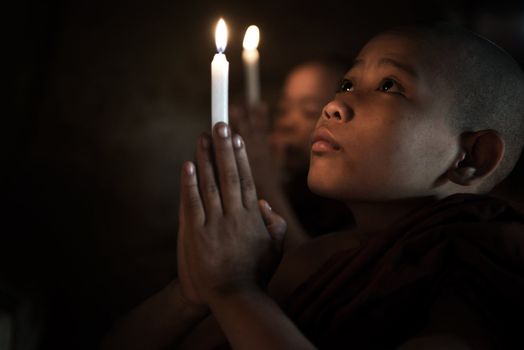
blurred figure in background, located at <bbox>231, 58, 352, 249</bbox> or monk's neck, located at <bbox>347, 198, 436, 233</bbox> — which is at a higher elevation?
blurred figure in background, located at <bbox>231, 58, 352, 249</bbox>

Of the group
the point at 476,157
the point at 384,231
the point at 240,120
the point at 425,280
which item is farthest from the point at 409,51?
the point at 240,120

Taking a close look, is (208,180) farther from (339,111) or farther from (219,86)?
(339,111)

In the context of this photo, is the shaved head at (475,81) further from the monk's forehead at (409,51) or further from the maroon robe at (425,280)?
the maroon robe at (425,280)

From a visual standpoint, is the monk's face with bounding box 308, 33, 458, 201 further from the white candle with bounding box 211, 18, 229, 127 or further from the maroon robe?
the white candle with bounding box 211, 18, 229, 127

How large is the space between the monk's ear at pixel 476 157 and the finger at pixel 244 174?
1.50 feet

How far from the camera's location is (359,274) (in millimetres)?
1108

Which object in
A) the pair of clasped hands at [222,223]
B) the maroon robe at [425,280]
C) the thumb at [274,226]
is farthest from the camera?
the thumb at [274,226]

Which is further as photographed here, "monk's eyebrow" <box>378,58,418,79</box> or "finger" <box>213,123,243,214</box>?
"monk's eyebrow" <box>378,58,418,79</box>

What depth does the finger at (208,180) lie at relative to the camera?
110 cm

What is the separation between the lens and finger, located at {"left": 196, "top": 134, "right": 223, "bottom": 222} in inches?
43.1

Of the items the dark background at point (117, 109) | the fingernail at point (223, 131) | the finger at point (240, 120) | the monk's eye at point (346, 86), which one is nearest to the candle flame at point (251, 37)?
the monk's eye at point (346, 86)

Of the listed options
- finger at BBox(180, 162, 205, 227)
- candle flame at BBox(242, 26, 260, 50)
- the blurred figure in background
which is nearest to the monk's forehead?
candle flame at BBox(242, 26, 260, 50)

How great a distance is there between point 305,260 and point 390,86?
44 centimetres

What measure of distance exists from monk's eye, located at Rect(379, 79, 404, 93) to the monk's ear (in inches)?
6.8
